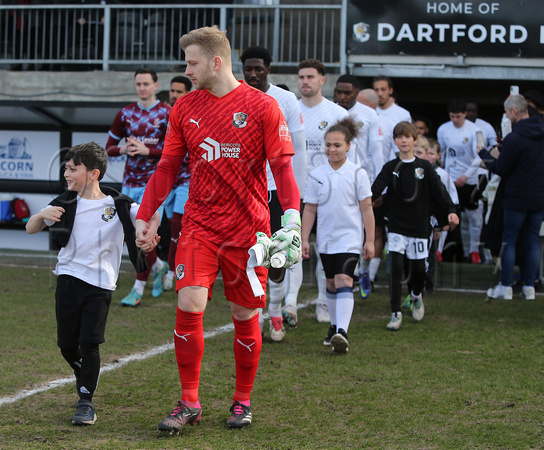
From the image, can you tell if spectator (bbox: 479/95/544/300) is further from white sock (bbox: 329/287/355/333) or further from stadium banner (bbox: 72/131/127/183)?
stadium banner (bbox: 72/131/127/183)

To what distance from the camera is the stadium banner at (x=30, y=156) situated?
1336 cm

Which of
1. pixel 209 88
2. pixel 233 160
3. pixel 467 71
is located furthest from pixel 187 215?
pixel 467 71

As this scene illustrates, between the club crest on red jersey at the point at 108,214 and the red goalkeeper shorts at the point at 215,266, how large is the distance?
18.9 inches

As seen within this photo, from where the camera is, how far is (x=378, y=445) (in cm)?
393

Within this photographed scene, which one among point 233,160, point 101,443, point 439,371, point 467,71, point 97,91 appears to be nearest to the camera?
point 101,443

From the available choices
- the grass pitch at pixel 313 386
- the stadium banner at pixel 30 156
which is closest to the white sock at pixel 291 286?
the grass pitch at pixel 313 386

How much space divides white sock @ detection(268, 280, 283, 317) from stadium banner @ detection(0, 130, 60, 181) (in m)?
Answer: 7.77

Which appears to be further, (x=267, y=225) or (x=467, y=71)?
(x=467, y=71)

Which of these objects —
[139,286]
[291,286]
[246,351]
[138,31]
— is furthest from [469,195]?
[246,351]

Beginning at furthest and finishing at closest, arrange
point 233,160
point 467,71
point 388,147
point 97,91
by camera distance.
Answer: point 97,91, point 467,71, point 388,147, point 233,160

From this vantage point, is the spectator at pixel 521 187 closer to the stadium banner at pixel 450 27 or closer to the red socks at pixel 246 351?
the stadium banner at pixel 450 27

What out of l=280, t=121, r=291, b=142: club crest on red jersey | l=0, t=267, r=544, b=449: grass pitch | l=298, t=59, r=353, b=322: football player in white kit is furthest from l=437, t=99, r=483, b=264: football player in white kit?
l=280, t=121, r=291, b=142: club crest on red jersey

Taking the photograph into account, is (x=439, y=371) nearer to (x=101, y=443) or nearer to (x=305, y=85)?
(x=101, y=443)

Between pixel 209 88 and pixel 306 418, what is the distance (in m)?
1.95
